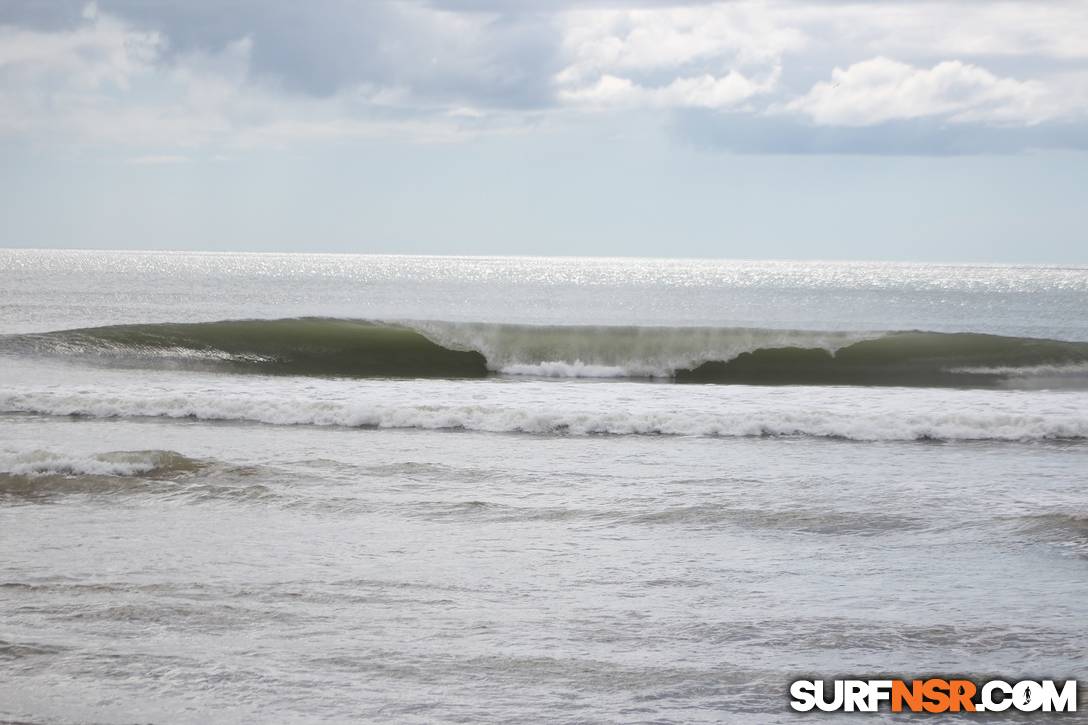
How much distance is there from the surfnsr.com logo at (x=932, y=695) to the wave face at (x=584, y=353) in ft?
53.2

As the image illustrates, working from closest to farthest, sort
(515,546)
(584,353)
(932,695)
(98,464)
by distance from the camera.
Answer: (932,695), (515,546), (98,464), (584,353)

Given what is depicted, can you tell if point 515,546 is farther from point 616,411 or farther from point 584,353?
point 584,353

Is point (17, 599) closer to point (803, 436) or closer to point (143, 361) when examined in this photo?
point (803, 436)

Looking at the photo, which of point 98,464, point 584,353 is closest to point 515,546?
point 98,464

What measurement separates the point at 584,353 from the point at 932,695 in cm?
1826

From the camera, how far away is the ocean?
4875mm

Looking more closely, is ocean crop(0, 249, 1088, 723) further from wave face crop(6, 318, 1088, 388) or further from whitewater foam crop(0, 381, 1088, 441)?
wave face crop(6, 318, 1088, 388)

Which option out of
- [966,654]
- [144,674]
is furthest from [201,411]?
[966,654]

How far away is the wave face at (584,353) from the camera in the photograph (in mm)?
21766

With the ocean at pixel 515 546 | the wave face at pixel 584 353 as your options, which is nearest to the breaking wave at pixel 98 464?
the ocean at pixel 515 546

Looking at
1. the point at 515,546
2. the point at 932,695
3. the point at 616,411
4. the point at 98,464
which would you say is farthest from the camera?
the point at 616,411

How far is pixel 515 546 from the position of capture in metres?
7.32

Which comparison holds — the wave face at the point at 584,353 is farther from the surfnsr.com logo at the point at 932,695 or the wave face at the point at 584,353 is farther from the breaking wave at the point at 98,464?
the surfnsr.com logo at the point at 932,695

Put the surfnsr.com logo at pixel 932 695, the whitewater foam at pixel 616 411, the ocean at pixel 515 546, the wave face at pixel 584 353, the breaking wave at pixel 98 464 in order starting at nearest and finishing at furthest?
the surfnsr.com logo at pixel 932 695, the ocean at pixel 515 546, the breaking wave at pixel 98 464, the whitewater foam at pixel 616 411, the wave face at pixel 584 353
